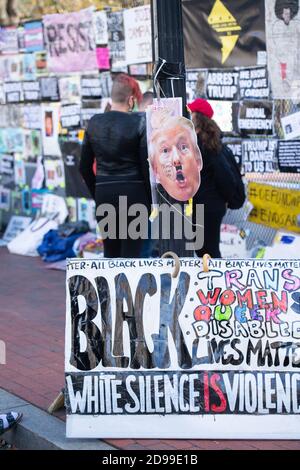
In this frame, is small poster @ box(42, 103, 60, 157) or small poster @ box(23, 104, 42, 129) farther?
small poster @ box(23, 104, 42, 129)

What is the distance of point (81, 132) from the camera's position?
10859 millimetres

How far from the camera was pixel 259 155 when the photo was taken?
853cm

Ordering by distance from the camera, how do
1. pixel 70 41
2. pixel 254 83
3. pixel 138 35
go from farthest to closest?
pixel 70 41, pixel 138 35, pixel 254 83

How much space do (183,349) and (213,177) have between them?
2.41m

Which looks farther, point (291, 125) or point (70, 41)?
point (70, 41)

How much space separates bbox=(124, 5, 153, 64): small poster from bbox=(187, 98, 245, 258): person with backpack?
278 cm

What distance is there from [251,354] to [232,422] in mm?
380

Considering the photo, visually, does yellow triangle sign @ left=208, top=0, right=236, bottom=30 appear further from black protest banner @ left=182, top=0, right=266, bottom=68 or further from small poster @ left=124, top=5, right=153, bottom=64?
small poster @ left=124, top=5, right=153, bottom=64

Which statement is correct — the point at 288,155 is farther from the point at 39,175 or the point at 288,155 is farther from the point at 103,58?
the point at 39,175

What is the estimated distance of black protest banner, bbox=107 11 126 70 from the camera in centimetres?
1008

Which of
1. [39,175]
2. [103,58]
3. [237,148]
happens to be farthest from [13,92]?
[237,148]

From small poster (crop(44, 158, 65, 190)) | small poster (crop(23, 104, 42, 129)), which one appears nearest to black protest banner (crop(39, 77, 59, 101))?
small poster (crop(23, 104, 42, 129))

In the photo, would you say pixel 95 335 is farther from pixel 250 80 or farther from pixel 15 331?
pixel 250 80

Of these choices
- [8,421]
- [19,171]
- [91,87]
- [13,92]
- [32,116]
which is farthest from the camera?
[19,171]
